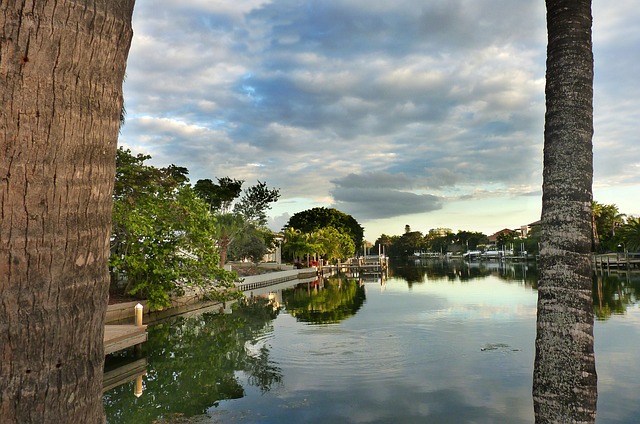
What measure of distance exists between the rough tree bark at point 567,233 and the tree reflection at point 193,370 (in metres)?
6.55

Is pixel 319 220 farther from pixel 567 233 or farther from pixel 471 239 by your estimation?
pixel 567 233

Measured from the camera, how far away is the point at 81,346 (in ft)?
6.29

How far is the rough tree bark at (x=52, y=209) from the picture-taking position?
5.76 feet

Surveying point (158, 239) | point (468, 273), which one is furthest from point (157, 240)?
point (468, 273)

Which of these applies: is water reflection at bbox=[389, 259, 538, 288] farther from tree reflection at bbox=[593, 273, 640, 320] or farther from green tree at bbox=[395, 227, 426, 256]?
green tree at bbox=[395, 227, 426, 256]

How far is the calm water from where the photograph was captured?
8.59 metres

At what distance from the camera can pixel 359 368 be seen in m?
11.5

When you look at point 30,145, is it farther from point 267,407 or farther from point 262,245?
point 262,245

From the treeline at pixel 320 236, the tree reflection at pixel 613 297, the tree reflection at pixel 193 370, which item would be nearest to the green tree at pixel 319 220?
the treeline at pixel 320 236

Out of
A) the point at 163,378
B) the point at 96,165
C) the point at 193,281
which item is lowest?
the point at 163,378

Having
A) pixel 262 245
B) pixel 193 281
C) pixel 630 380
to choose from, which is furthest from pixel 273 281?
pixel 630 380

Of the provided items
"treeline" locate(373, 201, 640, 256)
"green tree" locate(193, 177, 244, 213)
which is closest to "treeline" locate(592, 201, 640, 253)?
"treeline" locate(373, 201, 640, 256)

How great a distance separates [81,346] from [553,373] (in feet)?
11.5

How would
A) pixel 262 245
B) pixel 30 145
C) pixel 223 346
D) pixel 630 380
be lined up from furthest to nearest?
pixel 262 245 < pixel 223 346 < pixel 630 380 < pixel 30 145
